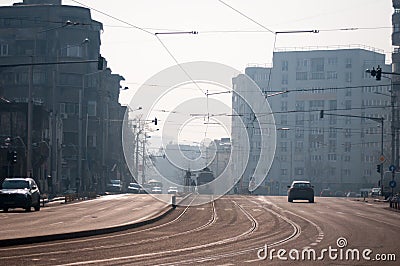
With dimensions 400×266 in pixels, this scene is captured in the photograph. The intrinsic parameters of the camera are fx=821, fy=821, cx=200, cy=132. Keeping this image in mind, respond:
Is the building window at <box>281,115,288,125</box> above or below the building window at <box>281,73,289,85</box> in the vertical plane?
below

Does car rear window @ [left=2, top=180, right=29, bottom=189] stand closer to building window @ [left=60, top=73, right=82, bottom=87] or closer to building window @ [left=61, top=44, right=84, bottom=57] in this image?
building window @ [left=60, top=73, right=82, bottom=87]

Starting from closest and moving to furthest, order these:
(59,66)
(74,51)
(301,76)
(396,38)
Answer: (59,66)
(74,51)
(396,38)
(301,76)

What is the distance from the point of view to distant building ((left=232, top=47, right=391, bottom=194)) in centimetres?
14812

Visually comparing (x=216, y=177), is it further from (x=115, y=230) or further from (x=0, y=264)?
(x=0, y=264)

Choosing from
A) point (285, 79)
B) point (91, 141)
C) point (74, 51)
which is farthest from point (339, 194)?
point (74, 51)

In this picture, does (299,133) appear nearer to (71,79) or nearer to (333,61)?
(333,61)

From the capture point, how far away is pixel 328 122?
6058 inches

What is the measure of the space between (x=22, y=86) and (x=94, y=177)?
1467 cm

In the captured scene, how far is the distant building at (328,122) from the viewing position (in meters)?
148

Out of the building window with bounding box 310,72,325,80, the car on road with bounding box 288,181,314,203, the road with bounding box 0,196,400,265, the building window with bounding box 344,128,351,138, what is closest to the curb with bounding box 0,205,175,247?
the road with bounding box 0,196,400,265

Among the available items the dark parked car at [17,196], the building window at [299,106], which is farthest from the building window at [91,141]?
the dark parked car at [17,196]

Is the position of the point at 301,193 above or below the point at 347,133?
below

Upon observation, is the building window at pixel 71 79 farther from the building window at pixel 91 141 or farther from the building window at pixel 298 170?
the building window at pixel 298 170

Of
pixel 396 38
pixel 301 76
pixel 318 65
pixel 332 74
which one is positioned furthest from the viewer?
pixel 301 76
